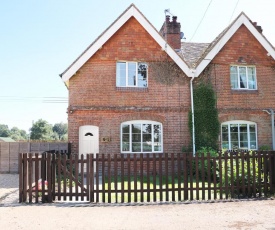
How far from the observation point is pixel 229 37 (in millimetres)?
16750

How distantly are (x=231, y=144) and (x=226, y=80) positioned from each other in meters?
3.63

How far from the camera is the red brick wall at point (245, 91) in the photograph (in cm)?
1644

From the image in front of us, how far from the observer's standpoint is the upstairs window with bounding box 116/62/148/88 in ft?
52.4

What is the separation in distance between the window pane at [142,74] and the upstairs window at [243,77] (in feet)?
16.5

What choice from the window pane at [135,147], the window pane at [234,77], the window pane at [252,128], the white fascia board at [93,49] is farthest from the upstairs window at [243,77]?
the white fascia board at [93,49]

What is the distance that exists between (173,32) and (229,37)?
12.2 feet

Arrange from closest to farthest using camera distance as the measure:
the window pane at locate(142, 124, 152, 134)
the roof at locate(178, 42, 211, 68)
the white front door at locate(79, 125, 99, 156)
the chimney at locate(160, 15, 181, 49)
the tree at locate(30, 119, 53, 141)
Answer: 1. the white front door at locate(79, 125, 99, 156)
2. the window pane at locate(142, 124, 152, 134)
3. the roof at locate(178, 42, 211, 68)
4. the chimney at locate(160, 15, 181, 49)
5. the tree at locate(30, 119, 53, 141)

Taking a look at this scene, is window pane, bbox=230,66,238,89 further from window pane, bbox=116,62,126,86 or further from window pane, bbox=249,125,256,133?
window pane, bbox=116,62,126,86

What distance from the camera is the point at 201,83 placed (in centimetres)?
1642

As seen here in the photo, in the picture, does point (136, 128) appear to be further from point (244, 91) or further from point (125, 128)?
point (244, 91)

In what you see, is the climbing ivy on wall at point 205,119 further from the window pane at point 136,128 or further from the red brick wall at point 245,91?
the window pane at point 136,128

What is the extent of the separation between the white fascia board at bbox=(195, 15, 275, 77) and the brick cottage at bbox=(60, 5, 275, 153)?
54mm

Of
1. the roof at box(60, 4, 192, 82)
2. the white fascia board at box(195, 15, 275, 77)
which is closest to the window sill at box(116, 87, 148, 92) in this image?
the roof at box(60, 4, 192, 82)

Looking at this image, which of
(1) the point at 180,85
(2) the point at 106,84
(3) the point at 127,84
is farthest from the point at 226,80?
(2) the point at 106,84
